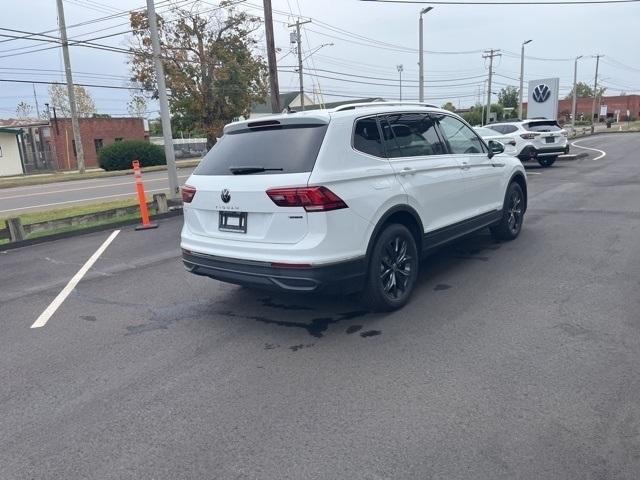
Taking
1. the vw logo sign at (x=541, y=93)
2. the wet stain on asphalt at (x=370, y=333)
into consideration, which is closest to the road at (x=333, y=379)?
the wet stain on asphalt at (x=370, y=333)

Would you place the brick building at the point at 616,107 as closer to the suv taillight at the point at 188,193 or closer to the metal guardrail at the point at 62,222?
the metal guardrail at the point at 62,222

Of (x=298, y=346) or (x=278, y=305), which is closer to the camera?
(x=298, y=346)

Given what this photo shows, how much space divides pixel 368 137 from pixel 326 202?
38.7 inches

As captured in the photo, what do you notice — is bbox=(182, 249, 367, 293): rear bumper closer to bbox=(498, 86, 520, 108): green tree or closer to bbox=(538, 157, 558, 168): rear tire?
bbox=(538, 157, 558, 168): rear tire

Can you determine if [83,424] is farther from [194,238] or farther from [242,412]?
[194,238]

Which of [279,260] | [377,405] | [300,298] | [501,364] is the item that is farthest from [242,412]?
[300,298]

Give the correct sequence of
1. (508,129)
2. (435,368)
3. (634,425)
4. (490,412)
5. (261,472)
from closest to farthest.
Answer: (261,472), (634,425), (490,412), (435,368), (508,129)

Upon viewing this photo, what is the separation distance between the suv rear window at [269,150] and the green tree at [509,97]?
97.4 metres

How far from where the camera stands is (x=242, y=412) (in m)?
3.33

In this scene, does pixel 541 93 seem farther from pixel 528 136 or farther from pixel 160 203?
pixel 160 203

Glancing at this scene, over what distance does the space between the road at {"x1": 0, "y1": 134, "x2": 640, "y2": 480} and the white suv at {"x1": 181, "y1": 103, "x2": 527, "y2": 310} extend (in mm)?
551

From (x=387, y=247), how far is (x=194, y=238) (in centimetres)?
185

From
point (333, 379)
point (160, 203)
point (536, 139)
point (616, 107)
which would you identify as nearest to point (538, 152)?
point (536, 139)

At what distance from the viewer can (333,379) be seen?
12.2 feet
